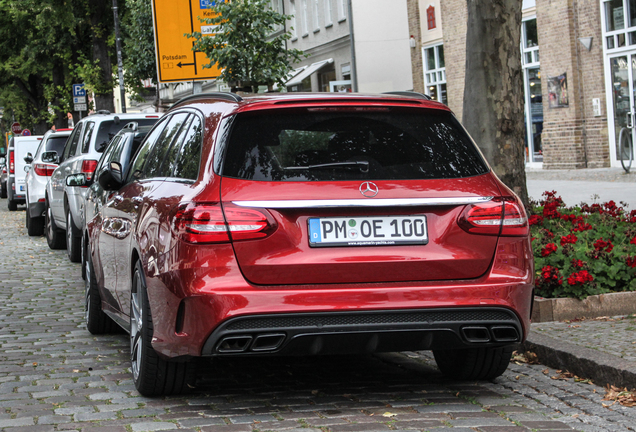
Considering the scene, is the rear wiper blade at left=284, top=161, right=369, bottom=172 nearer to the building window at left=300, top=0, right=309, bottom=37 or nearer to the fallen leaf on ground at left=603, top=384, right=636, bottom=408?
the fallen leaf on ground at left=603, top=384, right=636, bottom=408

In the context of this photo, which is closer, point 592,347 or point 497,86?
point 592,347

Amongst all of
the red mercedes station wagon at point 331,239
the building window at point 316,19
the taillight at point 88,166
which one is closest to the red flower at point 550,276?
the red mercedes station wagon at point 331,239

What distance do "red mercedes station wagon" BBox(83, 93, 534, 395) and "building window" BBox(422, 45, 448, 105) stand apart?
29.4 m

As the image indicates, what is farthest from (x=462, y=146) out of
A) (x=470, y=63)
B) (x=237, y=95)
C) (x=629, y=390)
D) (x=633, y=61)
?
(x=633, y=61)

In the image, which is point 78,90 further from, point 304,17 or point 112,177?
point 112,177

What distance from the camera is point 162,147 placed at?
5.88 meters

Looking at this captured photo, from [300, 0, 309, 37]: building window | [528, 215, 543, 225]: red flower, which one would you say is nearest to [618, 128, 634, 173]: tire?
[528, 215, 543, 225]: red flower

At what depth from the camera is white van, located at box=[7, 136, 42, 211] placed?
2686 centimetres

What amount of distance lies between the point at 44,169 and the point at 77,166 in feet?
15.6

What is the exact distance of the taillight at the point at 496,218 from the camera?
474 centimetres

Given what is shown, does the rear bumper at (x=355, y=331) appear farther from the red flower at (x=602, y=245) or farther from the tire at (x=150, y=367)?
the red flower at (x=602, y=245)

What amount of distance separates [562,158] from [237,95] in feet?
73.2

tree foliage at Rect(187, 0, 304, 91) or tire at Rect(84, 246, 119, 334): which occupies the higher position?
tree foliage at Rect(187, 0, 304, 91)

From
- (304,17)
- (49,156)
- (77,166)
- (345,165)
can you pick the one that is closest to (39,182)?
(49,156)
